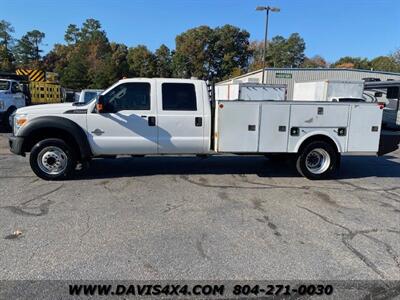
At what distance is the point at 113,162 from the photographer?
8.72 meters

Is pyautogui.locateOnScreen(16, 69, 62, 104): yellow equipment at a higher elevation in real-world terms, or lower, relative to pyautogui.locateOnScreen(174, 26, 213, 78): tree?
lower

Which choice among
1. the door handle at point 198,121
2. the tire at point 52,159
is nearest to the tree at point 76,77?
the tire at point 52,159

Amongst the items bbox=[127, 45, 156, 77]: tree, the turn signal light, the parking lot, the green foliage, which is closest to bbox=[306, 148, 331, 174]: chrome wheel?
the parking lot

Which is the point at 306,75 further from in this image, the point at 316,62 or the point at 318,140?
the point at 316,62

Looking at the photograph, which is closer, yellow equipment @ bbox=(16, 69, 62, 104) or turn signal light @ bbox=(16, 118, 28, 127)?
turn signal light @ bbox=(16, 118, 28, 127)

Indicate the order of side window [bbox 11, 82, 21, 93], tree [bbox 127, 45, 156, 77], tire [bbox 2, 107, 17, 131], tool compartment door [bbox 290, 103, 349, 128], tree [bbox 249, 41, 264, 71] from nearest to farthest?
tool compartment door [bbox 290, 103, 349, 128] < tire [bbox 2, 107, 17, 131] < side window [bbox 11, 82, 21, 93] < tree [bbox 249, 41, 264, 71] < tree [bbox 127, 45, 156, 77]

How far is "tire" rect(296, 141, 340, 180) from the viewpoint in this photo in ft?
23.6

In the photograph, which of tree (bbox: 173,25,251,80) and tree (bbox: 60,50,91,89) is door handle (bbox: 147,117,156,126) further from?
tree (bbox: 173,25,251,80)

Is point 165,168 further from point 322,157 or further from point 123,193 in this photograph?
point 322,157

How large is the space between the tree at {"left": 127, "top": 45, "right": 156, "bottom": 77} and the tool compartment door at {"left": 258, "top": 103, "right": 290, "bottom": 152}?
74.3m

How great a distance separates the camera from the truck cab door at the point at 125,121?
668 cm

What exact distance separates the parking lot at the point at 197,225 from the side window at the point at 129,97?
144 centimetres

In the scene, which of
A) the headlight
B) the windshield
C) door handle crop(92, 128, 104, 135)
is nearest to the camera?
the headlight

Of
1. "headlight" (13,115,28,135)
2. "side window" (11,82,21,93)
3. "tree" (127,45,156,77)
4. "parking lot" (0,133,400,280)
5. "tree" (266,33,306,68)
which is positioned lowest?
"parking lot" (0,133,400,280)
